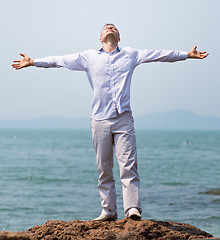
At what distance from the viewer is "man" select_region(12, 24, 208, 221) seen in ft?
17.0

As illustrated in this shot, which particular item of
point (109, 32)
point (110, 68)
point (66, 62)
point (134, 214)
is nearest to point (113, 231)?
point (134, 214)

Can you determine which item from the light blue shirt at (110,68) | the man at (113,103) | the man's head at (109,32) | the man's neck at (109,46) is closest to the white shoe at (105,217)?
the man at (113,103)

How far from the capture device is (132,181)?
5238 mm

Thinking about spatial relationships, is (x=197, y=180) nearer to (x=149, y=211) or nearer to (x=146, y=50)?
(x=149, y=211)

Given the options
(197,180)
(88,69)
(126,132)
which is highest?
(88,69)

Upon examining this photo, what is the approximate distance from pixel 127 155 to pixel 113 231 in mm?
854

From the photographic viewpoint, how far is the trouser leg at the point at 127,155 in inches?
204

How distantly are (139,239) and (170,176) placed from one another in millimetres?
24924

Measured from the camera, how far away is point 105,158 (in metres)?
5.29

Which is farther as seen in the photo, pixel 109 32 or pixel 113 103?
pixel 109 32

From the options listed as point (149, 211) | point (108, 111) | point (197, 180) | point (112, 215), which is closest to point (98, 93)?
point (108, 111)

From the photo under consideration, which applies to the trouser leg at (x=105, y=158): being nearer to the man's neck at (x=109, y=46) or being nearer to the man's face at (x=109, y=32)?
the man's neck at (x=109, y=46)

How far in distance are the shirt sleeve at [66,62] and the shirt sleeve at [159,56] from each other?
0.66m

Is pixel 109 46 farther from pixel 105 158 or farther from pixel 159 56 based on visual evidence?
pixel 105 158
